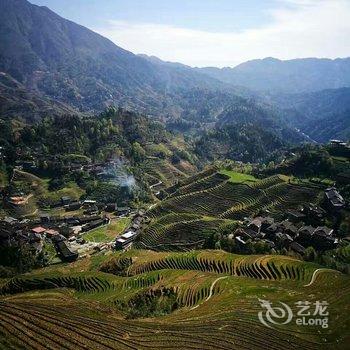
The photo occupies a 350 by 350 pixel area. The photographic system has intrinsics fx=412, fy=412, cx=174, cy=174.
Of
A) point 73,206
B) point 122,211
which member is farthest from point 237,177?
point 73,206

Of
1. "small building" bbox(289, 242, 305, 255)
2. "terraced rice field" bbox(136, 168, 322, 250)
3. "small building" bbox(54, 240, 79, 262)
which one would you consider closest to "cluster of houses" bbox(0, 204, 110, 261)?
"small building" bbox(54, 240, 79, 262)

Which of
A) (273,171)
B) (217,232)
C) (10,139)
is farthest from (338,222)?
(10,139)

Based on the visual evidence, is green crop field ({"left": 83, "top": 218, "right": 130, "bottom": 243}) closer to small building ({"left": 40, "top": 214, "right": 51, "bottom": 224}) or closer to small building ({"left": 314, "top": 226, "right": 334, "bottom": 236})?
small building ({"left": 40, "top": 214, "right": 51, "bottom": 224})

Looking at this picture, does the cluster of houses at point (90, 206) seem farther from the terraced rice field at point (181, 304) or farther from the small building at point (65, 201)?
the terraced rice field at point (181, 304)

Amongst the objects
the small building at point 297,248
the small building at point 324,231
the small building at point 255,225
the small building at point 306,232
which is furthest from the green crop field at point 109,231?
the small building at point 324,231

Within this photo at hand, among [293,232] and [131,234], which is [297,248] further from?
[131,234]

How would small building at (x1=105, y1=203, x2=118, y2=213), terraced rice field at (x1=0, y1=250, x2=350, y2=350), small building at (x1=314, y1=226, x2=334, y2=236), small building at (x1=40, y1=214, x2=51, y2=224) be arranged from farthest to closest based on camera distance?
small building at (x1=105, y1=203, x2=118, y2=213) → small building at (x1=40, y1=214, x2=51, y2=224) → small building at (x1=314, y1=226, x2=334, y2=236) → terraced rice field at (x1=0, y1=250, x2=350, y2=350)
